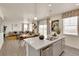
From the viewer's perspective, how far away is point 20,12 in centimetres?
247

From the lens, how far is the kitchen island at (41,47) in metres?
2.29

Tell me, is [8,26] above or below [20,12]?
below

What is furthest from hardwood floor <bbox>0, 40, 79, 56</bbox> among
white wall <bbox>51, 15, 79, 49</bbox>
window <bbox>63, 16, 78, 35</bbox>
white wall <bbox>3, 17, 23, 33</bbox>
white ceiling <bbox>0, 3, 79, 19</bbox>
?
white ceiling <bbox>0, 3, 79, 19</bbox>

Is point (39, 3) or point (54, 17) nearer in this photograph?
point (39, 3)

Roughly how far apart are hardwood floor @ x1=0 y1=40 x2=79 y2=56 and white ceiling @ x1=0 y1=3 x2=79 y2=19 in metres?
0.59

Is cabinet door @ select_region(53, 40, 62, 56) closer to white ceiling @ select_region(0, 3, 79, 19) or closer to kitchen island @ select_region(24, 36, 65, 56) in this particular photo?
kitchen island @ select_region(24, 36, 65, 56)

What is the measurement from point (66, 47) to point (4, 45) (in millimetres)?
1489

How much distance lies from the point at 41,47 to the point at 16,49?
58 cm

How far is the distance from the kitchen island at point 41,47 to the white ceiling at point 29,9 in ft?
1.94

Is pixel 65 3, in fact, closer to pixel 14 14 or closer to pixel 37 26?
pixel 37 26

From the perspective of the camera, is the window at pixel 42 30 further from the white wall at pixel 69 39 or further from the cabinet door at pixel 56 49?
the cabinet door at pixel 56 49

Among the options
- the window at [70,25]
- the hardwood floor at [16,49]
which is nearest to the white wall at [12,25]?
the hardwood floor at [16,49]

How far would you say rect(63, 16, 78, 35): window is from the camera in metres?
2.60

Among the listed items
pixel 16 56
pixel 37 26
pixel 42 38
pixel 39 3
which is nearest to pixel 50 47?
pixel 42 38
